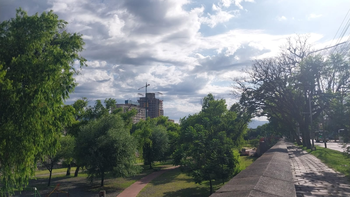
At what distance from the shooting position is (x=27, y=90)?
9.66m

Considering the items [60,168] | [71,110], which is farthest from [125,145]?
[60,168]

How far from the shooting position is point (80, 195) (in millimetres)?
22922

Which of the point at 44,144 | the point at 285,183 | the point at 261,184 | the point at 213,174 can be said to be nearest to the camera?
the point at 261,184

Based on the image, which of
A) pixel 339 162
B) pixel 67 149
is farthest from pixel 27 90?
pixel 67 149

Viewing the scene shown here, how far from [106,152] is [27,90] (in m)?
15.8

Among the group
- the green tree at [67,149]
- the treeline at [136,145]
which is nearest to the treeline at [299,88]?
the treeline at [136,145]

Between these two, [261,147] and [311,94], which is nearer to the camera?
[311,94]

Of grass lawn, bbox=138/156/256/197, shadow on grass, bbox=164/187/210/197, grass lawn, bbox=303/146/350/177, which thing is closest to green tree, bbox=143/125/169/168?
grass lawn, bbox=138/156/256/197

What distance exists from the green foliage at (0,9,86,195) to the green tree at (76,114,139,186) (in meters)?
12.1

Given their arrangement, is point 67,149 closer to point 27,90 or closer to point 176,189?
point 176,189

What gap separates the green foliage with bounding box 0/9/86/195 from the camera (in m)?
9.70

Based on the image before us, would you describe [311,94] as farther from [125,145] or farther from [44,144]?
[44,144]

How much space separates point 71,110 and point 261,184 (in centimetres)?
1177

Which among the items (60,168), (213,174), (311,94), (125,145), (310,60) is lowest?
(60,168)
